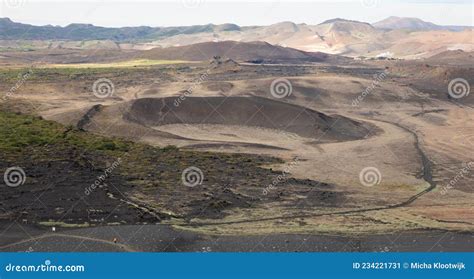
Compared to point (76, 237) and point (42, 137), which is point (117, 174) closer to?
point (42, 137)

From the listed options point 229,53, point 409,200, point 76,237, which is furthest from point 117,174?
point 229,53

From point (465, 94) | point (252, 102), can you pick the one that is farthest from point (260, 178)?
point (465, 94)

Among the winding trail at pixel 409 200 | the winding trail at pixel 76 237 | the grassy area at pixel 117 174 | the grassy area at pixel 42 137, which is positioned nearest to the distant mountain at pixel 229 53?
the grassy area at pixel 42 137

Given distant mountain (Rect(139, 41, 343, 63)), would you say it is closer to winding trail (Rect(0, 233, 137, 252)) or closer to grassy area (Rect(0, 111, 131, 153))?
grassy area (Rect(0, 111, 131, 153))

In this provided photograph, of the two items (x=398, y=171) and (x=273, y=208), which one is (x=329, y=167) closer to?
(x=398, y=171)

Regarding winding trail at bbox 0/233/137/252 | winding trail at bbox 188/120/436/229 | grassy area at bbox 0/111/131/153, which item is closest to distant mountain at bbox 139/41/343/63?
grassy area at bbox 0/111/131/153

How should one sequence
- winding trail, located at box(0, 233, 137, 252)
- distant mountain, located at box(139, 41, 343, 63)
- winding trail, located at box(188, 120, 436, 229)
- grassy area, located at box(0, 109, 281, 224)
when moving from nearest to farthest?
winding trail, located at box(0, 233, 137, 252)
winding trail, located at box(188, 120, 436, 229)
grassy area, located at box(0, 109, 281, 224)
distant mountain, located at box(139, 41, 343, 63)

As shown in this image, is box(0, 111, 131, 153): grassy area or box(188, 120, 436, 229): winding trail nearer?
box(188, 120, 436, 229): winding trail

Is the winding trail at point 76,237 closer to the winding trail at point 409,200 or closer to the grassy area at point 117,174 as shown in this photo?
the grassy area at point 117,174

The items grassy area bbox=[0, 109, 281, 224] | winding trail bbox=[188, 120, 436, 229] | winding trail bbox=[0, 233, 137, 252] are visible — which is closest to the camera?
winding trail bbox=[0, 233, 137, 252]

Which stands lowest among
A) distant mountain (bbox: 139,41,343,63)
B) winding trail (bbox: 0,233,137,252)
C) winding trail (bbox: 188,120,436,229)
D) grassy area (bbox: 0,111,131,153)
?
winding trail (bbox: 188,120,436,229)

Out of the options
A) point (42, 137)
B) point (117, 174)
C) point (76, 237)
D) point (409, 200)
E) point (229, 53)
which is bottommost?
point (409, 200)

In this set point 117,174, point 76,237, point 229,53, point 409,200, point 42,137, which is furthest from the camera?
point 229,53
